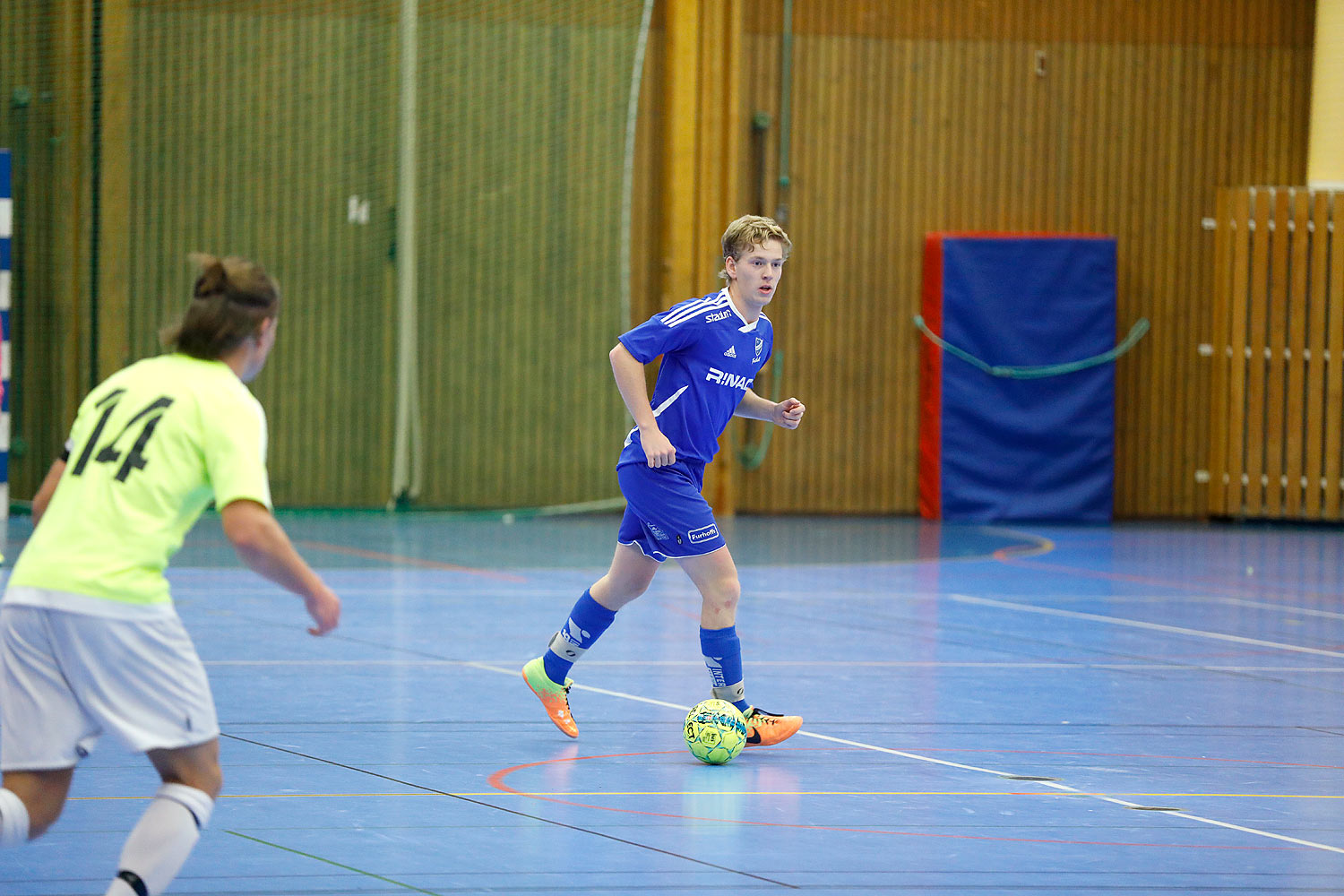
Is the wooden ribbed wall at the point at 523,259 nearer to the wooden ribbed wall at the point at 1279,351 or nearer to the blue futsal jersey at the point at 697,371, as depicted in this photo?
the wooden ribbed wall at the point at 1279,351

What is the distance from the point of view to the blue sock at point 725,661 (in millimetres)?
5613

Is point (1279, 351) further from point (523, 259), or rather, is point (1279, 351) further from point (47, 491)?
point (47, 491)

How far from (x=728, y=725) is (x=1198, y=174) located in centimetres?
1341

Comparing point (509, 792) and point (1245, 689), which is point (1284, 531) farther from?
point (509, 792)

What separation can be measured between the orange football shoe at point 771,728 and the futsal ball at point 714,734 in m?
0.19

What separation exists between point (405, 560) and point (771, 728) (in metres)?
6.66

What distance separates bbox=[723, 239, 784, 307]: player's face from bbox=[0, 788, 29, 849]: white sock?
3.13 meters

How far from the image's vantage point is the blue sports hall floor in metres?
4.02

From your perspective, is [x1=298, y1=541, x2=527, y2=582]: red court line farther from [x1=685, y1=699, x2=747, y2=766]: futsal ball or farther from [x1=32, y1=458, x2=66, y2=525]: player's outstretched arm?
[x1=32, y1=458, x2=66, y2=525]: player's outstretched arm

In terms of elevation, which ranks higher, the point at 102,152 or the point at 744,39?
the point at 744,39

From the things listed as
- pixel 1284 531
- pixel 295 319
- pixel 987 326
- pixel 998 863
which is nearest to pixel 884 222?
pixel 987 326

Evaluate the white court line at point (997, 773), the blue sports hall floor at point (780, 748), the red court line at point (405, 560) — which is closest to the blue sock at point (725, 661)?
the blue sports hall floor at point (780, 748)

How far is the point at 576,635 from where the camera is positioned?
5.86 m

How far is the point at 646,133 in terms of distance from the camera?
16422mm
